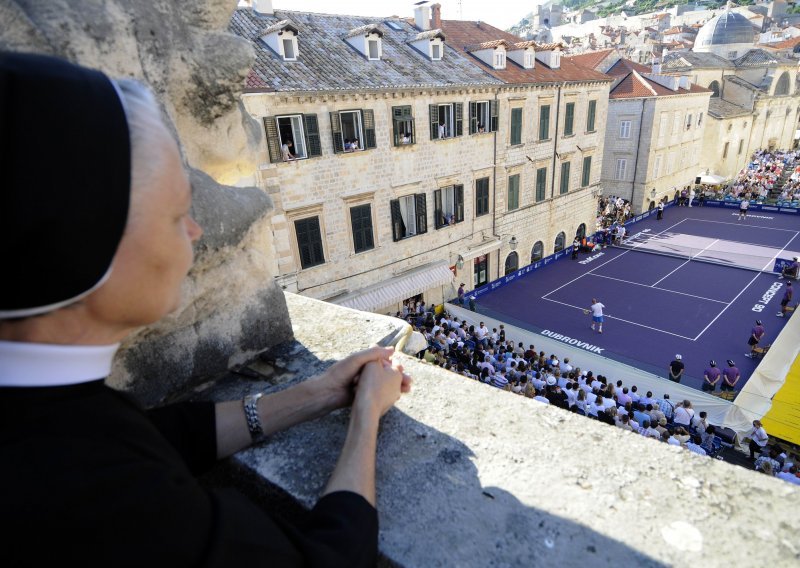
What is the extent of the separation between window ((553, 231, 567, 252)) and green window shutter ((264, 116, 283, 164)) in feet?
52.6

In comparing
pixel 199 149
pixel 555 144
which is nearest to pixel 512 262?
pixel 555 144

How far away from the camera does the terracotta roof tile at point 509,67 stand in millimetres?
19056

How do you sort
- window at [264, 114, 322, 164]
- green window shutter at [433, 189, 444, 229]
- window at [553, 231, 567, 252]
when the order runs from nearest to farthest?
window at [264, 114, 322, 164] → green window shutter at [433, 189, 444, 229] → window at [553, 231, 567, 252]

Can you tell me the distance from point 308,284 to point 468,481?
529 inches

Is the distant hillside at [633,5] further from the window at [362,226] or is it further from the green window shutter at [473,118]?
the window at [362,226]

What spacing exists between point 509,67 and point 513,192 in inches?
192

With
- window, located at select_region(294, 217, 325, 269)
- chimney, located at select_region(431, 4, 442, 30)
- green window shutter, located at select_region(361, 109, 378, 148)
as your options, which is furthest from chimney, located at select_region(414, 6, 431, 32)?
window, located at select_region(294, 217, 325, 269)

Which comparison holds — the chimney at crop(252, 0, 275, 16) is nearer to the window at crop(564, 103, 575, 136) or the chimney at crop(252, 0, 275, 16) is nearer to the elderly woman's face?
the window at crop(564, 103, 575, 136)

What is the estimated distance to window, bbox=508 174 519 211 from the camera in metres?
20.4

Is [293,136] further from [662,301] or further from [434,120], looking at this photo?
[662,301]

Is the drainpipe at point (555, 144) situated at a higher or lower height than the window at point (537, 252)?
higher

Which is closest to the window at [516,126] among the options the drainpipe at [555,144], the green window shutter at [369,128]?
the drainpipe at [555,144]

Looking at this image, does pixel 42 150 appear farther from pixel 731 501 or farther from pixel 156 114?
pixel 731 501

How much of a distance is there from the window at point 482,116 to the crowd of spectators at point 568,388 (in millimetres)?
7404
